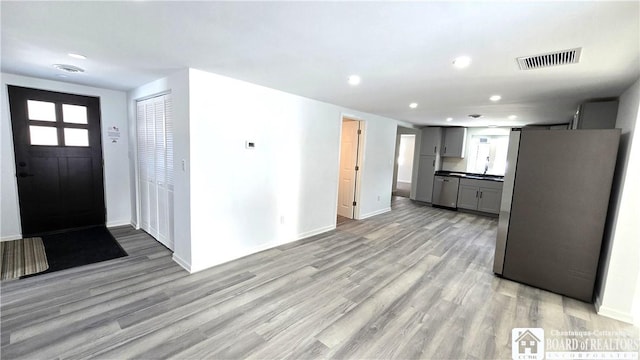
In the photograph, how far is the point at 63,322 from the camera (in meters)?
2.19

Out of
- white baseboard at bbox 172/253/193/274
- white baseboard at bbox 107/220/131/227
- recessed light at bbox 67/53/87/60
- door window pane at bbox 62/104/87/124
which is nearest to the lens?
recessed light at bbox 67/53/87/60

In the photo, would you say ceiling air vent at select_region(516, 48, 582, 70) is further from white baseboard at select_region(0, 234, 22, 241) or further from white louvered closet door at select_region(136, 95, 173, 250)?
white baseboard at select_region(0, 234, 22, 241)

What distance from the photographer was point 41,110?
3.89 m

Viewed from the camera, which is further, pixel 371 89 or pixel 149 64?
pixel 371 89

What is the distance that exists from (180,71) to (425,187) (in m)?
6.78

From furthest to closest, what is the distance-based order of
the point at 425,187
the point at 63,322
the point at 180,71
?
the point at 425,187
the point at 180,71
the point at 63,322

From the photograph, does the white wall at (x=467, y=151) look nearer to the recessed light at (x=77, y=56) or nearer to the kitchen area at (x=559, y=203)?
the kitchen area at (x=559, y=203)

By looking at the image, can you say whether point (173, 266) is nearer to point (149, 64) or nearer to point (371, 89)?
point (149, 64)

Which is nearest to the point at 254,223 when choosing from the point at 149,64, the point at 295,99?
the point at 295,99

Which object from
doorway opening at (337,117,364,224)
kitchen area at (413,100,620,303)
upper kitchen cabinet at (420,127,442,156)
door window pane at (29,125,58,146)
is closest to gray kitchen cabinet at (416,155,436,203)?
upper kitchen cabinet at (420,127,442,156)

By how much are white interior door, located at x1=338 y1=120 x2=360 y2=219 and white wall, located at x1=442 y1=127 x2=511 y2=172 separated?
12.2ft

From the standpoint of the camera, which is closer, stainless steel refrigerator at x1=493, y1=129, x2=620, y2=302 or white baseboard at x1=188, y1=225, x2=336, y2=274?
stainless steel refrigerator at x1=493, y1=129, x2=620, y2=302

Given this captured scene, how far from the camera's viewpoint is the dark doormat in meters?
3.23

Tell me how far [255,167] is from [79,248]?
8.72 feet
